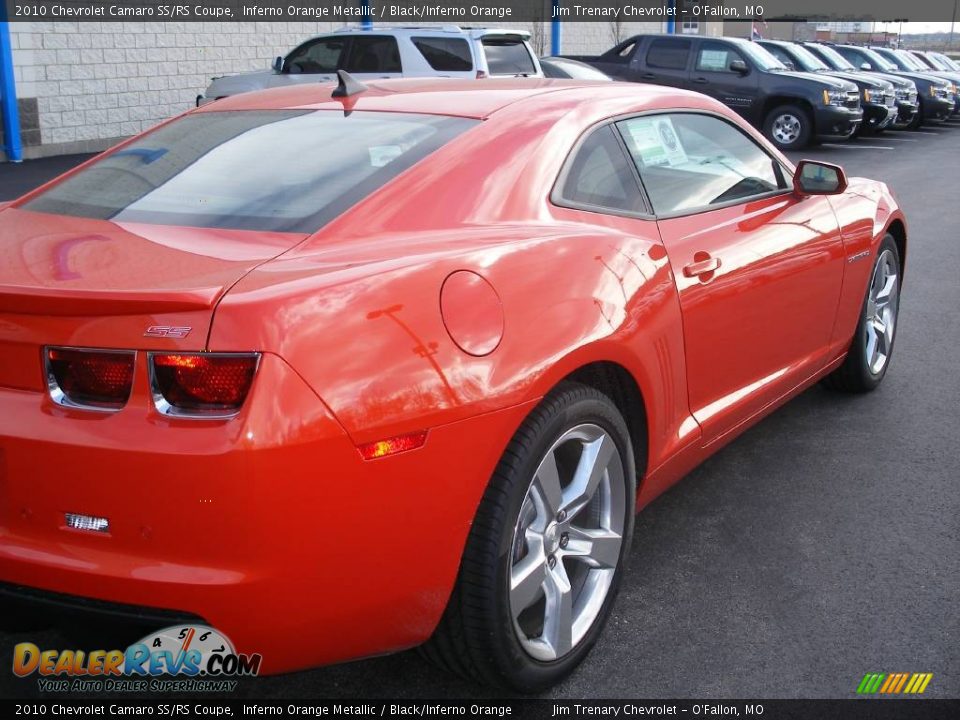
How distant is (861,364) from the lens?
16.2 feet

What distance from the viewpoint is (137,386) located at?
2.15 m

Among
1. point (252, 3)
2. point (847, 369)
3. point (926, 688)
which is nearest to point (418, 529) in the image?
point (926, 688)

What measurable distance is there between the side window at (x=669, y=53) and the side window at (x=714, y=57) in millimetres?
251

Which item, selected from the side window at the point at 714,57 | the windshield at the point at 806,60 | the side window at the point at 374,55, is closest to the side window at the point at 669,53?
the side window at the point at 714,57

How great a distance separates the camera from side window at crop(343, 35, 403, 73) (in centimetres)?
1468

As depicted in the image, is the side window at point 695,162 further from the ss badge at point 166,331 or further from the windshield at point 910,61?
the windshield at point 910,61

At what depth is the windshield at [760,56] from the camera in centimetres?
1809

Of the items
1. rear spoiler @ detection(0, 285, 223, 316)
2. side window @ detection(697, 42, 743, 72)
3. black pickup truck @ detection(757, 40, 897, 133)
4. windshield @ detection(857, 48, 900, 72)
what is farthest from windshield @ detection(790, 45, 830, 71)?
rear spoiler @ detection(0, 285, 223, 316)

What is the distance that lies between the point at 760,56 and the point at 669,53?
151cm

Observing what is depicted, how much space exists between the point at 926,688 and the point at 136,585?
77.8 inches

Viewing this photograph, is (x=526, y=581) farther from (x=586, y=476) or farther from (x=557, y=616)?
(x=586, y=476)

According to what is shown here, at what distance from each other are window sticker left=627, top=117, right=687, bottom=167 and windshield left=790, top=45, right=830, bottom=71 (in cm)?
1706

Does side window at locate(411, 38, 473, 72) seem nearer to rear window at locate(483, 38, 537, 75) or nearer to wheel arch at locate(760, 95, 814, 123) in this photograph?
rear window at locate(483, 38, 537, 75)

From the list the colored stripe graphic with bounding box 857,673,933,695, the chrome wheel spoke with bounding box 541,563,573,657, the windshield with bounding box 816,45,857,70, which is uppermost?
the chrome wheel spoke with bounding box 541,563,573,657
